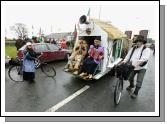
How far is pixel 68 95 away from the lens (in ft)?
20.2

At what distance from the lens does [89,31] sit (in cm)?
780

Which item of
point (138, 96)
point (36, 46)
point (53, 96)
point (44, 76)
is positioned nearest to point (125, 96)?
point (138, 96)

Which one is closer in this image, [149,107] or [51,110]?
[51,110]

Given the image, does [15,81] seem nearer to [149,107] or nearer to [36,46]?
[36,46]

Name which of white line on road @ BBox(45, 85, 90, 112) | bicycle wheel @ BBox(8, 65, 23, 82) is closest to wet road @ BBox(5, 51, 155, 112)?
white line on road @ BBox(45, 85, 90, 112)

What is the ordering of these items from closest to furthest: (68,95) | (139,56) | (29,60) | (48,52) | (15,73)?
(139,56) < (68,95) < (29,60) < (15,73) < (48,52)

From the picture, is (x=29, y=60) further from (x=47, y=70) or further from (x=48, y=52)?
(x=48, y=52)

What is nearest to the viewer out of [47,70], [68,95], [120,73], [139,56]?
[120,73]

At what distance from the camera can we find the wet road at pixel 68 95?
206 inches

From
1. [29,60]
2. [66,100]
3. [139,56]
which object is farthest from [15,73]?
[139,56]

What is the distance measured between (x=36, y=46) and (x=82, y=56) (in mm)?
3685

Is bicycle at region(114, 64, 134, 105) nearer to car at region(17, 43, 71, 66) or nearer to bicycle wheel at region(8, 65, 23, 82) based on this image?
bicycle wheel at region(8, 65, 23, 82)

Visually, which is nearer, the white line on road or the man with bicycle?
the white line on road

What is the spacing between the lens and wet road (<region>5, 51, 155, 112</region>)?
17.1 ft
